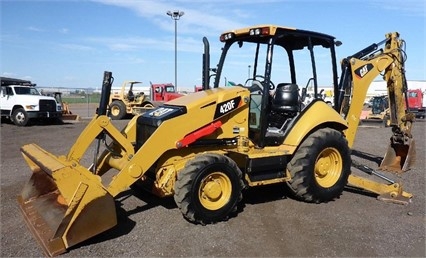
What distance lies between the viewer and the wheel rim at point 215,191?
5.14 meters

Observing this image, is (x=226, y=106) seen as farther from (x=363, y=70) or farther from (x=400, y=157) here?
(x=400, y=157)

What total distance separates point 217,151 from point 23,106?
16665 millimetres

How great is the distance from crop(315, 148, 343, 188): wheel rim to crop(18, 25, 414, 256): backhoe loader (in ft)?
0.05

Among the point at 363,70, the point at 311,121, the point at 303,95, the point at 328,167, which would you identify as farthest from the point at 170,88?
the point at 311,121

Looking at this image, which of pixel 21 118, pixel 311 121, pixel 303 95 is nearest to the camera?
pixel 311 121

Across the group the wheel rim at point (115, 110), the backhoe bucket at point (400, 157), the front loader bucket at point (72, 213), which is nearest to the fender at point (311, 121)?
the backhoe bucket at point (400, 157)

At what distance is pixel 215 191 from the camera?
5.20 meters

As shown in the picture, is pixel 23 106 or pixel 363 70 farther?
pixel 23 106

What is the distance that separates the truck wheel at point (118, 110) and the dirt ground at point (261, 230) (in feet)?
57.0

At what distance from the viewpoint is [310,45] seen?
6457 mm

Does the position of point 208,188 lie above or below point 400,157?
above

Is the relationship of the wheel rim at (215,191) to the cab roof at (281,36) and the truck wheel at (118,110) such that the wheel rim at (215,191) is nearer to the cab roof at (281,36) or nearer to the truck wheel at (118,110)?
the cab roof at (281,36)

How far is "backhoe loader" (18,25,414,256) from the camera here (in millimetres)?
4531

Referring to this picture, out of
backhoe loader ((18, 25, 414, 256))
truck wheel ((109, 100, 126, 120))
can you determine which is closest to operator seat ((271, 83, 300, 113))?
backhoe loader ((18, 25, 414, 256))
